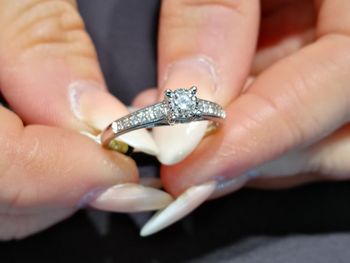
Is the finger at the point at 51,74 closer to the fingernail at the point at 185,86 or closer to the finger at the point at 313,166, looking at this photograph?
the fingernail at the point at 185,86

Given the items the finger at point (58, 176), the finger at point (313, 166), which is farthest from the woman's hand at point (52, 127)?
the finger at point (313, 166)

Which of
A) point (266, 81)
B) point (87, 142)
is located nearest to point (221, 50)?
point (266, 81)

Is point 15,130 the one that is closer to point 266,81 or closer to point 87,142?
point 87,142

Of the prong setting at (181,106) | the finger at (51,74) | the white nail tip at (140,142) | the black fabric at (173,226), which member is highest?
the prong setting at (181,106)

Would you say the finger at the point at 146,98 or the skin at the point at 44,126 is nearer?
the skin at the point at 44,126

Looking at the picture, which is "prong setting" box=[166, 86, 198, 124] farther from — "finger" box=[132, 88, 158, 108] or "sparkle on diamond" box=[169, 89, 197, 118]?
"finger" box=[132, 88, 158, 108]

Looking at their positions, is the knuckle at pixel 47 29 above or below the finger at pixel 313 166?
above
